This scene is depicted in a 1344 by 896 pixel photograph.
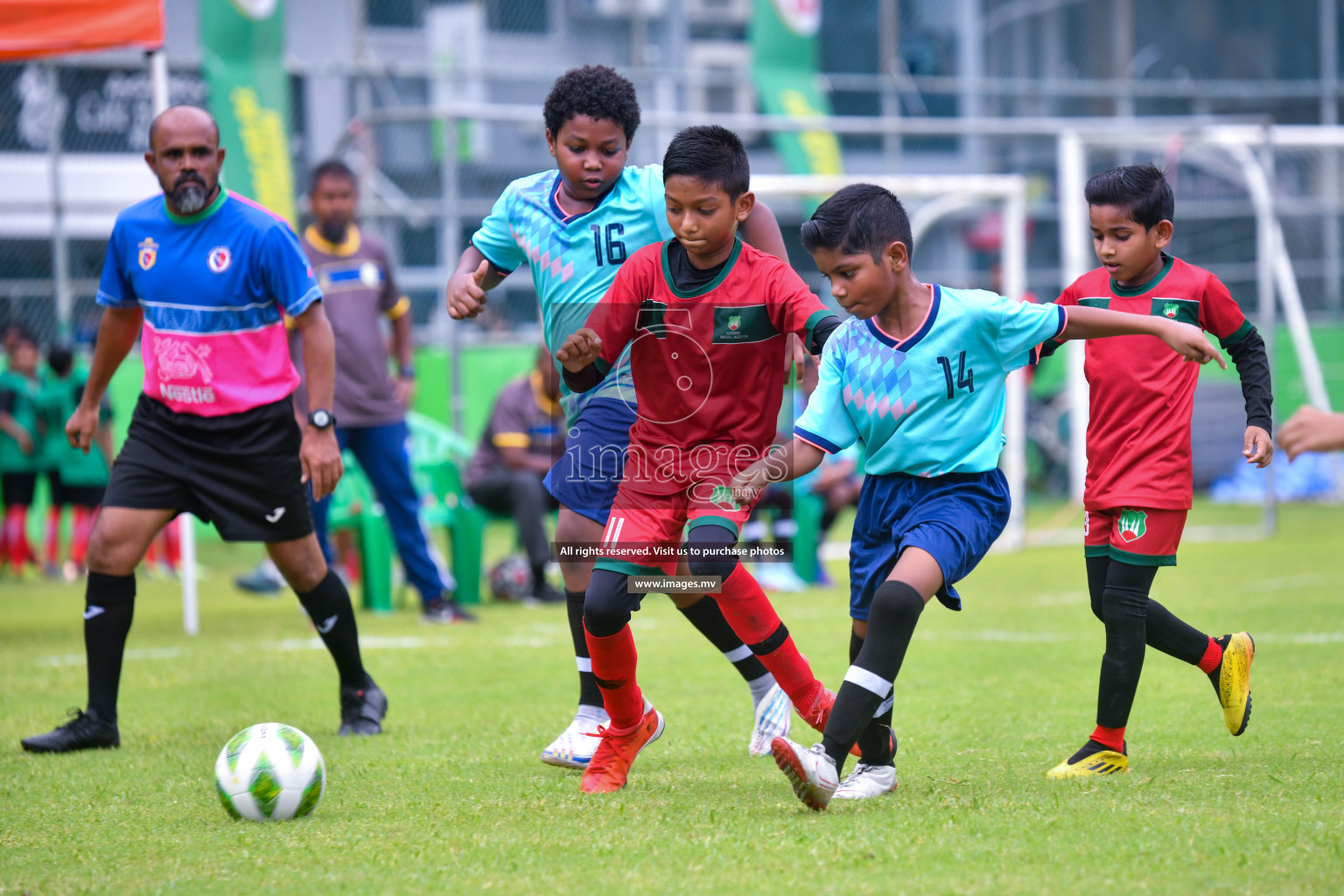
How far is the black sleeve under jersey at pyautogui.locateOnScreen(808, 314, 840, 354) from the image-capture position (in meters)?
3.96

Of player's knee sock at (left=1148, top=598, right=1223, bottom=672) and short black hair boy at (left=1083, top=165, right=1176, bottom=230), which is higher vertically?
short black hair boy at (left=1083, top=165, right=1176, bottom=230)

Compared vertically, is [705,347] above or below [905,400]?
above

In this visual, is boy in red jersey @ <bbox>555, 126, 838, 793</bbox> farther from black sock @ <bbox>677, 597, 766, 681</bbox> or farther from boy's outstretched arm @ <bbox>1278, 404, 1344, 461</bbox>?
boy's outstretched arm @ <bbox>1278, 404, 1344, 461</bbox>

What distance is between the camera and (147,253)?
5.09 meters

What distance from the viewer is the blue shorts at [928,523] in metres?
3.77

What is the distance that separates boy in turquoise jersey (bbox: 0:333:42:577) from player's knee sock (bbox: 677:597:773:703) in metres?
8.65

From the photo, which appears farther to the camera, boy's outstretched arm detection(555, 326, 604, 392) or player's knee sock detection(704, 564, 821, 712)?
player's knee sock detection(704, 564, 821, 712)

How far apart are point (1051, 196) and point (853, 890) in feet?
64.7

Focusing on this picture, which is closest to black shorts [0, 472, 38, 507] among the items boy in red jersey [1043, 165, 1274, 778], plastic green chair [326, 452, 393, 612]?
plastic green chair [326, 452, 393, 612]

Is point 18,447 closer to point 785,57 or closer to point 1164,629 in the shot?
point 785,57

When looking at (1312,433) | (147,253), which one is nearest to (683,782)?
(1312,433)

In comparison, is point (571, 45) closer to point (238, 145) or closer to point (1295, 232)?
point (238, 145)

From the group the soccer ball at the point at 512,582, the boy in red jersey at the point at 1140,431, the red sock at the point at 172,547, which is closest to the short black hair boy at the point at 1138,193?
the boy in red jersey at the point at 1140,431

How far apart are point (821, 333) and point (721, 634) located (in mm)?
1230
